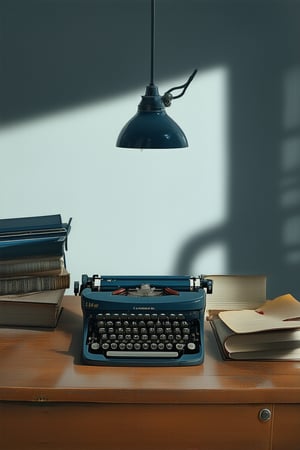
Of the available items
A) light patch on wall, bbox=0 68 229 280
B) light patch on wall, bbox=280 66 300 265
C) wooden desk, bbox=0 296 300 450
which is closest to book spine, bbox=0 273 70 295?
wooden desk, bbox=0 296 300 450

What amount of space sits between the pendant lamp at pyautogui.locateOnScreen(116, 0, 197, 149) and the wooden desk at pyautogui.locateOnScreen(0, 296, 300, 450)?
0.60m

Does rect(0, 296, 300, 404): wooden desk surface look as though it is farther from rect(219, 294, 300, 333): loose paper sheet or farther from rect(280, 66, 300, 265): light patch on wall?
rect(280, 66, 300, 265): light patch on wall

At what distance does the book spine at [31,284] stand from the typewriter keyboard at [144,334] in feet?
0.86

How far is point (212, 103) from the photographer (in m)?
3.05

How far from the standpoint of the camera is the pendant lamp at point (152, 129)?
206 centimetres

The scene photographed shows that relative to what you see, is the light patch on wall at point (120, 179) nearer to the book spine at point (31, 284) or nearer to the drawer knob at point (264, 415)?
the book spine at point (31, 284)

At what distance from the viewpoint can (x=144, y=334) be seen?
200 centimetres

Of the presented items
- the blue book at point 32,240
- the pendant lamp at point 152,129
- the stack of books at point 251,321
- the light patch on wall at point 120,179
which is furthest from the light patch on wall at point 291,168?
the blue book at point 32,240

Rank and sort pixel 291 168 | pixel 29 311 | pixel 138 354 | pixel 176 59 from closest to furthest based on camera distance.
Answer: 1. pixel 138 354
2. pixel 29 311
3. pixel 176 59
4. pixel 291 168

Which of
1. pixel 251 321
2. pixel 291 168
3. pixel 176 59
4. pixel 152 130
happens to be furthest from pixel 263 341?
pixel 176 59

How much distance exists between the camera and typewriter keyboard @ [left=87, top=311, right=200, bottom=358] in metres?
1.95

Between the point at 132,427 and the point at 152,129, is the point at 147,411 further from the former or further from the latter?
the point at 152,129

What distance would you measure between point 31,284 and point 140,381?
549 mm

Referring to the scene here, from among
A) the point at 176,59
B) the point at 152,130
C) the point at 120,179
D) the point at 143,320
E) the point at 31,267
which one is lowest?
the point at 143,320
